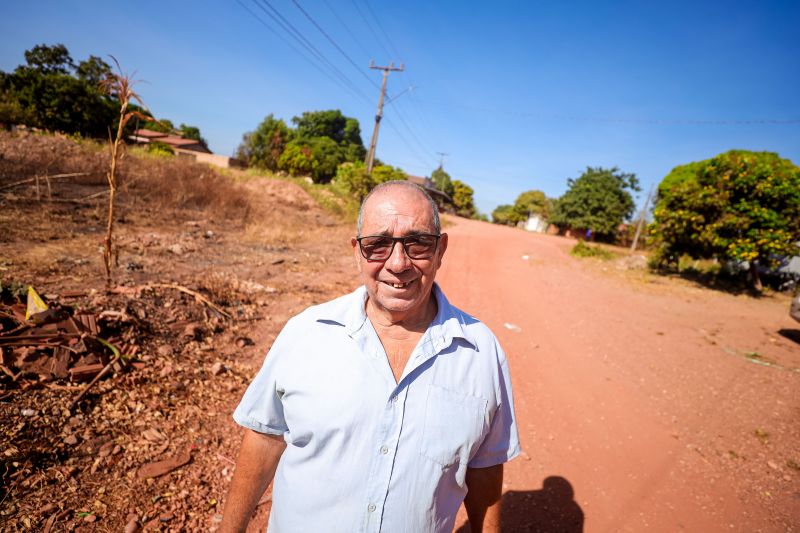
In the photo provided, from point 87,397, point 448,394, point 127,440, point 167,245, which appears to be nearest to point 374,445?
point 448,394

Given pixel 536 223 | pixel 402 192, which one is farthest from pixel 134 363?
pixel 536 223

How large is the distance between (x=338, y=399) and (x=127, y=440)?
254cm

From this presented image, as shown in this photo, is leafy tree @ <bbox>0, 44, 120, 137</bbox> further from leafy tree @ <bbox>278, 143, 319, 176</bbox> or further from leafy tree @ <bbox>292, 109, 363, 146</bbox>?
leafy tree @ <bbox>292, 109, 363, 146</bbox>

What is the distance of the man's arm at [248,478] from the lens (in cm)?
145

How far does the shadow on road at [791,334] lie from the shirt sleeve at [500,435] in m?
10.1

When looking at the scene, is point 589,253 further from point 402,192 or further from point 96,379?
point 96,379

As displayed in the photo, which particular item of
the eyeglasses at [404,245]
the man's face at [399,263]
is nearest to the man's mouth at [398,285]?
the man's face at [399,263]

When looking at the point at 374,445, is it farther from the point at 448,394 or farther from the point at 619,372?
the point at 619,372

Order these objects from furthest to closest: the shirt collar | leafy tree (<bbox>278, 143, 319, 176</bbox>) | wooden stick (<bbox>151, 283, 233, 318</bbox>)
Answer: leafy tree (<bbox>278, 143, 319, 176</bbox>)
wooden stick (<bbox>151, 283, 233, 318</bbox>)
the shirt collar

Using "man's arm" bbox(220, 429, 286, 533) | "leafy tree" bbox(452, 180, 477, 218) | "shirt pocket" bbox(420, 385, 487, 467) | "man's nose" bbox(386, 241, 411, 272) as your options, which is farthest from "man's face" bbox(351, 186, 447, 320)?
"leafy tree" bbox(452, 180, 477, 218)

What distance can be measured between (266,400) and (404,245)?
0.90 meters

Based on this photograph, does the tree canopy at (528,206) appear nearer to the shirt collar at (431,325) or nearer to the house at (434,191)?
the house at (434,191)

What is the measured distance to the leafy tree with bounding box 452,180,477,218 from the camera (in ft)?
A: 187

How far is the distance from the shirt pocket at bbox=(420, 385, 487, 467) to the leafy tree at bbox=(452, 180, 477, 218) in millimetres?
56602
